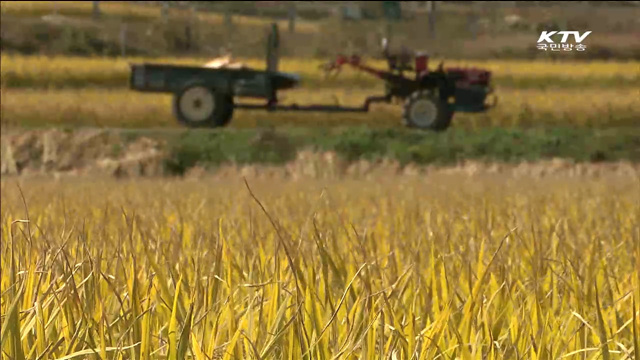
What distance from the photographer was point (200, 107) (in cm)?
1628

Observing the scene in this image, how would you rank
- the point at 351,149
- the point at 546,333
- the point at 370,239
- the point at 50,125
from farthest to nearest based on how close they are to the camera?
the point at 50,125 < the point at 351,149 < the point at 370,239 < the point at 546,333

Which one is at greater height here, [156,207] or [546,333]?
[546,333]

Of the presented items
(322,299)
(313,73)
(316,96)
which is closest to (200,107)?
(316,96)

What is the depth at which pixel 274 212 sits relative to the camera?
5008 mm

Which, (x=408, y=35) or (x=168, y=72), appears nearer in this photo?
(x=168, y=72)

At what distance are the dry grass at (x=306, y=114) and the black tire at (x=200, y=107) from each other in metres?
1.21

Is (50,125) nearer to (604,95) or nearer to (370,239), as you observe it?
(604,95)

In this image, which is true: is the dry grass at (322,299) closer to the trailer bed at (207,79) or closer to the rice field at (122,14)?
the trailer bed at (207,79)

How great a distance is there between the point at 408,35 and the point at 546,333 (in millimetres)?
20195

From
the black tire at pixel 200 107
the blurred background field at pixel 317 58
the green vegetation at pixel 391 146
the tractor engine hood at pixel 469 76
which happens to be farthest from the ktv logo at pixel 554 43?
the blurred background field at pixel 317 58

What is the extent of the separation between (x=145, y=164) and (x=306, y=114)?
181 inches

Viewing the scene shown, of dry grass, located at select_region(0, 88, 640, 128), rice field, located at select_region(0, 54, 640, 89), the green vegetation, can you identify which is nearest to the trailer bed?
the green vegetation

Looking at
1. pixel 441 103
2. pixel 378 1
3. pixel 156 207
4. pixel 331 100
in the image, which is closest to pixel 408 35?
pixel 378 1

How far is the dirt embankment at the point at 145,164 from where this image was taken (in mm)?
14938
